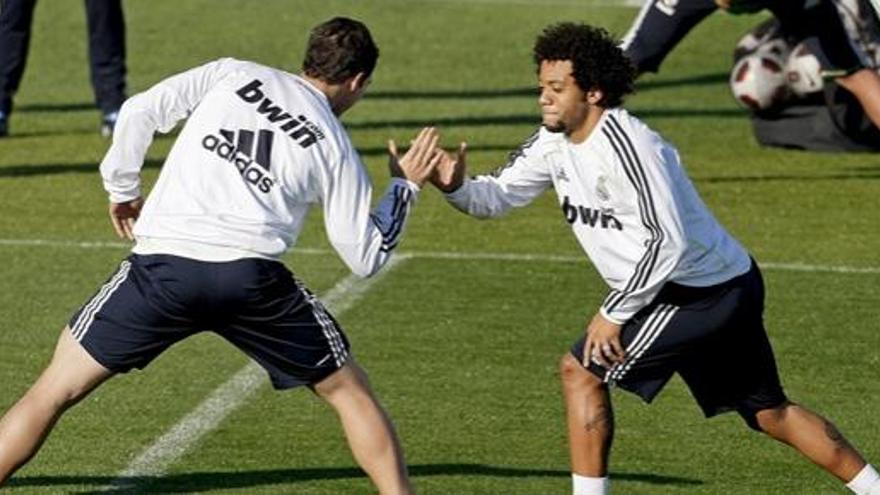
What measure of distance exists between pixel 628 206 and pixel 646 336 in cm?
46

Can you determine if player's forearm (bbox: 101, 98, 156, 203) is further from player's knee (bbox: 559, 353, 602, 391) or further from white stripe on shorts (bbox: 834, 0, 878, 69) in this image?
white stripe on shorts (bbox: 834, 0, 878, 69)

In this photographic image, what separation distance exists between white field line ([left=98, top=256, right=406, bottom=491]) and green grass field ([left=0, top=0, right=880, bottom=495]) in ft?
0.15

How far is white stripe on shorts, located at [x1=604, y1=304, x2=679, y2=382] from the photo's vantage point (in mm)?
8883

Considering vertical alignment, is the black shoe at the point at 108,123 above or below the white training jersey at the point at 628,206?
below

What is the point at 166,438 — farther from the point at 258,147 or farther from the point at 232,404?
the point at 258,147

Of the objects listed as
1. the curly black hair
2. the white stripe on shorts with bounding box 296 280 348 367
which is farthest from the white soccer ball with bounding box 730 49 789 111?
the white stripe on shorts with bounding box 296 280 348 367

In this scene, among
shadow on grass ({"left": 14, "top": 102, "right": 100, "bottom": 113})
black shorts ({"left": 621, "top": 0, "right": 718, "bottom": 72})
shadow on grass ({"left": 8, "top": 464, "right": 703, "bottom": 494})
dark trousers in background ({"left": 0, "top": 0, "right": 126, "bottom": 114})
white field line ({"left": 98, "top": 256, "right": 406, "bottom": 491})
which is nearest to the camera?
shadow on grass ({"left": 8, "top": 464, "right": 703, "bottom": 494})

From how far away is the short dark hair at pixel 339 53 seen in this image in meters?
8.76

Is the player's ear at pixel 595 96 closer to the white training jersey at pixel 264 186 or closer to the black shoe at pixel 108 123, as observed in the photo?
the white training jersey at pixel 264 186

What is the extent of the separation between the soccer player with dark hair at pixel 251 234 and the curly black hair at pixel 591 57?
492 millimetres

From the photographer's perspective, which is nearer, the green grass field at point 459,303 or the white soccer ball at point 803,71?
the green grass field at point 459,303

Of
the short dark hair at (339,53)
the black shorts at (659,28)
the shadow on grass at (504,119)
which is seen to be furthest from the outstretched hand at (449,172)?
the shadow on grass at (504,119)

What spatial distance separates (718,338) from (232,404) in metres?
2.73

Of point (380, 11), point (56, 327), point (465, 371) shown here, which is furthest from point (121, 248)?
point (380, 11)
